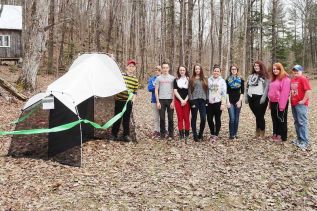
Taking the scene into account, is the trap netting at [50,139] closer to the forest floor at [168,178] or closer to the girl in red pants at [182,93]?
the forest floor at [168,178]

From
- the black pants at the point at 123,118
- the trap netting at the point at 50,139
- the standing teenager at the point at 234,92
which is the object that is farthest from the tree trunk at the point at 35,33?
the standing teenager at the point at 234,92

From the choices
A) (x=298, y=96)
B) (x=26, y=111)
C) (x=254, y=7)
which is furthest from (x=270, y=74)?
(x=254, y=7)

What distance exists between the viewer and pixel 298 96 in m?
7.88

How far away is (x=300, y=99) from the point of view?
7.86 metres

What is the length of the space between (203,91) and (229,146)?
4.91 feet

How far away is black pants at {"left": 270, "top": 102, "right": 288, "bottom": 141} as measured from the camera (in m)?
8.30

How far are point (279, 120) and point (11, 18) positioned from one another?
91.5 feet

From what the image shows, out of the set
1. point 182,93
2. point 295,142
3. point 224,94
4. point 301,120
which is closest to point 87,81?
point 182,93

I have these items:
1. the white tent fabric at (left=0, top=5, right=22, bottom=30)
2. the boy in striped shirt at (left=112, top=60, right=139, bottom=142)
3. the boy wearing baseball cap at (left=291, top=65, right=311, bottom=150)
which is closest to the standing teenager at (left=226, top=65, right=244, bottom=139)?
the boy wearing baseball cap at (left=291, top=65, right=311, bottom=150)

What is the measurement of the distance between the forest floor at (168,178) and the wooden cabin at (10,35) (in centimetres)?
2366

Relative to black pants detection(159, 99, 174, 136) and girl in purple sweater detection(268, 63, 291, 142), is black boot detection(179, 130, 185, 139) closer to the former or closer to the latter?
black pants detection(159, 99, 174, 136)

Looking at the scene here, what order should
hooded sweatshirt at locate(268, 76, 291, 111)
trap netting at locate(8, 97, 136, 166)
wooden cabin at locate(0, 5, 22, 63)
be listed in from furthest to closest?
1. wooden cabin at locate(0, 5, 22, 63)
2. hooded sweatshirt at locate(268, 76, 291, 111)
3. trap netting at locate(8, 97, 136, 166)

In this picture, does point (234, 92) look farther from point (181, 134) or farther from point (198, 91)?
point (181, 134)

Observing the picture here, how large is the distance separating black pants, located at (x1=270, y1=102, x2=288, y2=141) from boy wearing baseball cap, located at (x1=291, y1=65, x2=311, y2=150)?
285 millimetres
